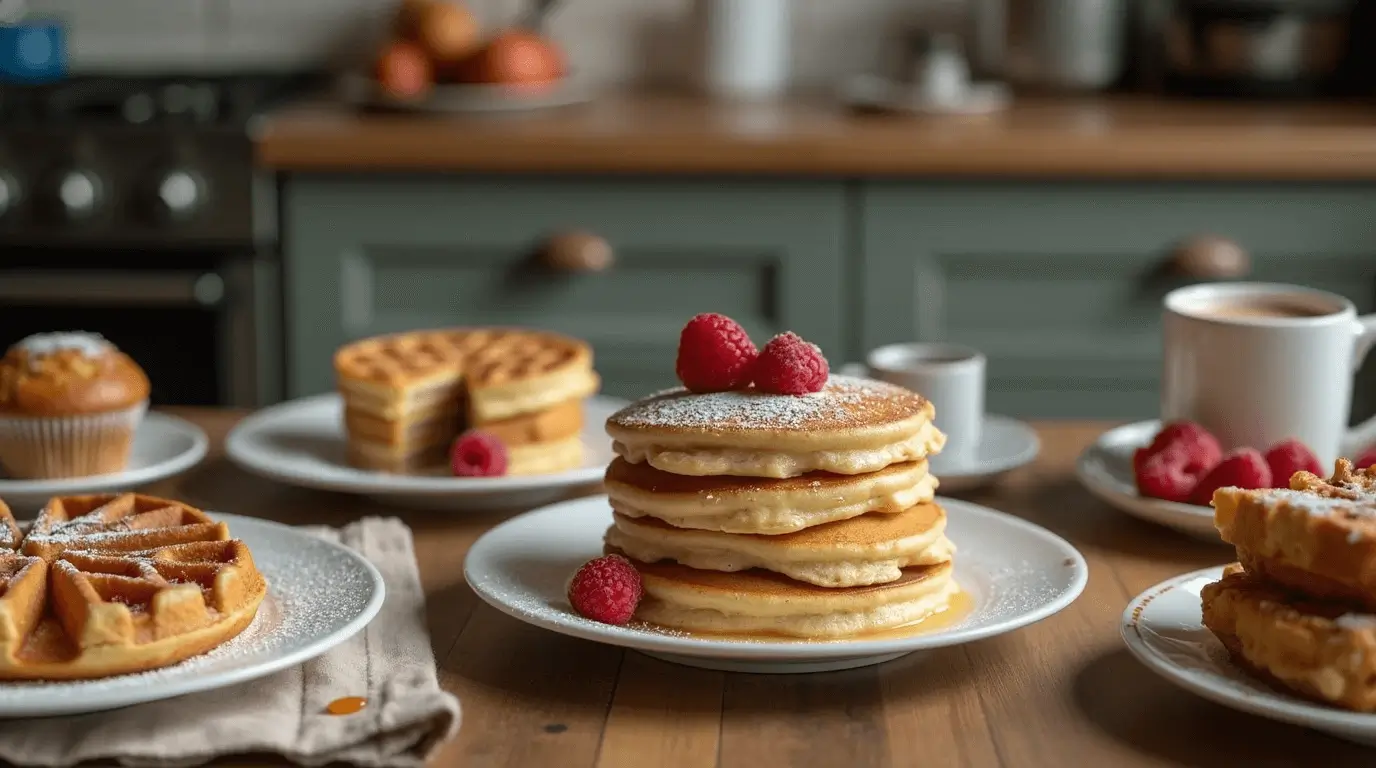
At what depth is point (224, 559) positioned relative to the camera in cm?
111

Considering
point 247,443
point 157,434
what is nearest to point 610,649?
point 247,443

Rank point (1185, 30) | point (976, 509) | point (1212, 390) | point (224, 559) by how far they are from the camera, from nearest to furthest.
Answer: point (224, 559)
point (976, 509)
point (1212, 390)
point (1185, 30)

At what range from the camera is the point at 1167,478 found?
1.40 metres

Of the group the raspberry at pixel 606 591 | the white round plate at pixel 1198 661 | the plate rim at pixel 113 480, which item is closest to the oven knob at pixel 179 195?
the plate rim at pixel 113 480

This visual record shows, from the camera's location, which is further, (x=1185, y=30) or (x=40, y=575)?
(x=1185, y=30)

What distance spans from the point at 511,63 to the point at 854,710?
216cm

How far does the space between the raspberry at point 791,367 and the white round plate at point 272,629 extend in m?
0.30

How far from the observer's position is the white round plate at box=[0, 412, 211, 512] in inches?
57.8

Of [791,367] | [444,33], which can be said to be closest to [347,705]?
[791,367]

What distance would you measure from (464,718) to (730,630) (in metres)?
0.18

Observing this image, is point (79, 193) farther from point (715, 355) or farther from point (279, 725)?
point (279, 725)

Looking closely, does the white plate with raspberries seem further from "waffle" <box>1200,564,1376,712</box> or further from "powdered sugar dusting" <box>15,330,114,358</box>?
"powdered sugar dusting" <box>15,330,114,358</box>

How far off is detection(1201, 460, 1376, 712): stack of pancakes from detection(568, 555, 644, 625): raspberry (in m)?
0.36

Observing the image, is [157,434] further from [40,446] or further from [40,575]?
[40,575]
